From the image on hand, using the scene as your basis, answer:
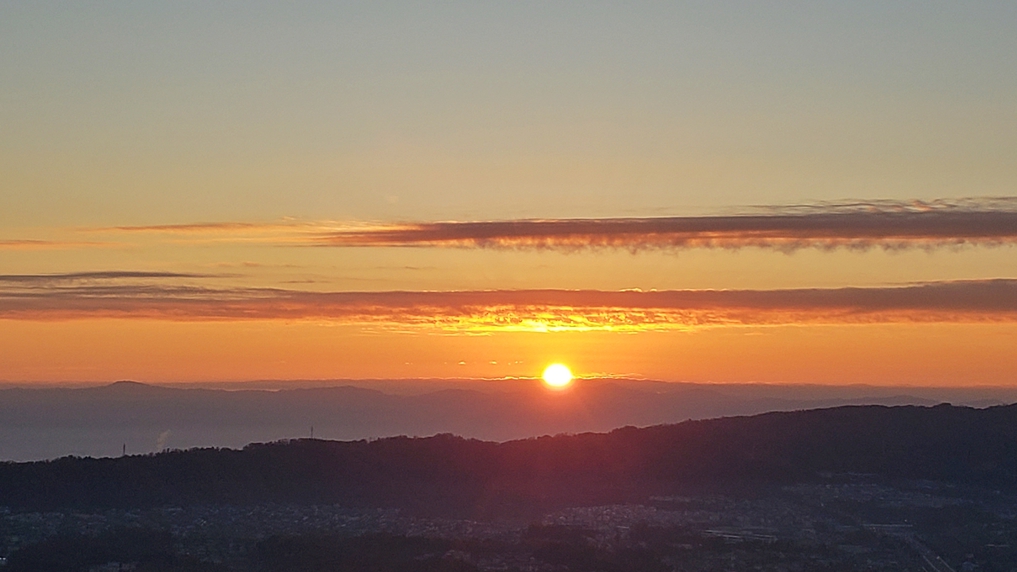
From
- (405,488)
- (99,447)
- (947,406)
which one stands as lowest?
(405,488)

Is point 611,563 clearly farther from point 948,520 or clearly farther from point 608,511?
point 948,520

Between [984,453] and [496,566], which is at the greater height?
[984,453]

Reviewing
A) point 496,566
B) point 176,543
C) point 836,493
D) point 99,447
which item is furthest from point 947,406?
point 99,447

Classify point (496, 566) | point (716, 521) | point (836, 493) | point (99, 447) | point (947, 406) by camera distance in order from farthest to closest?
point (99, 447) → point (947, 406) → point (836, 493) → point (716, 521) → point (496, 566)

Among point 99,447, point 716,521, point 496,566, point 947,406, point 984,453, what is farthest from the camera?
point 99,447

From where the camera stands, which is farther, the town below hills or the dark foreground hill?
the dark foreground hill

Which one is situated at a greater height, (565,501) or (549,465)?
(549,465)

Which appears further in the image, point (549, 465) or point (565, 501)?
point (549, 465)

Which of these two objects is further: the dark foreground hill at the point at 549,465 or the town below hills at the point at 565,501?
the dark foreground hill at the point at 549,465
